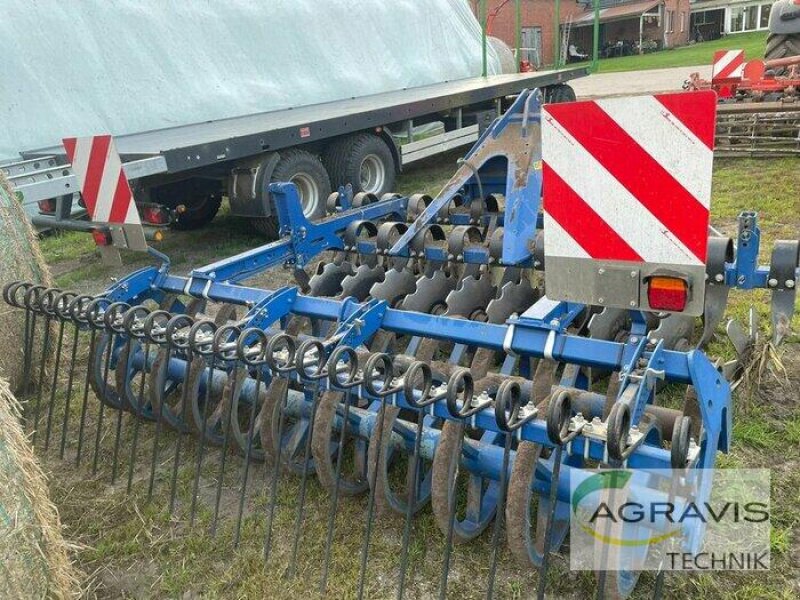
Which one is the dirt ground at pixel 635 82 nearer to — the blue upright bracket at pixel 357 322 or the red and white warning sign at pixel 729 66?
the red and white warning sign at pixel 729 66

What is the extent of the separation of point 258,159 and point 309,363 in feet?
12.8

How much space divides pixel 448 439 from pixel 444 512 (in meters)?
0.24

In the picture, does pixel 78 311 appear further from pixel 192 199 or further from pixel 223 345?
pixel 192 199

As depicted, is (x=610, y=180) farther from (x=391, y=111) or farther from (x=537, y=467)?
(x=391, y=111)

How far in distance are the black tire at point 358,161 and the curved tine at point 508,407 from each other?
4.83 meters

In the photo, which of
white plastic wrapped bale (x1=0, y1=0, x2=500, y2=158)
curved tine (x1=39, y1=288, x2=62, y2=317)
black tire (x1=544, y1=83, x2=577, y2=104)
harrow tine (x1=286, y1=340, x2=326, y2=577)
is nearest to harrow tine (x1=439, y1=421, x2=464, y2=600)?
harrow tine (x1=286, y1=340, x2=326, y2=577)

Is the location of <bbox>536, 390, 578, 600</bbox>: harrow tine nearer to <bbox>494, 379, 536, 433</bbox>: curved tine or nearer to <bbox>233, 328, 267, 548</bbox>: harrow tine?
<bbox>494, 379, 536, 433</bbox>: curved tine

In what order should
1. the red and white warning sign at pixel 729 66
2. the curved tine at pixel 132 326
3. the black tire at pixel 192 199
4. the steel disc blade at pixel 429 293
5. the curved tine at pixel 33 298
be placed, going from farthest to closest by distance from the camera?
the red and white warning sign at pixel 729 66 → the black tire at pixel 192 199 → the steel disc blade at pixel 429 293 → the curved tine at pixel 33 298 → the curved tine at pixel 132 326

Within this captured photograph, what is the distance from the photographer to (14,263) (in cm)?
344

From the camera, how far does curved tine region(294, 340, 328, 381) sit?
2248mm

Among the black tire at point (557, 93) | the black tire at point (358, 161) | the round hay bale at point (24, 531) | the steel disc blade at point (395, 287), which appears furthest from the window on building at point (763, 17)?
the round hay bale at point (24, 531)

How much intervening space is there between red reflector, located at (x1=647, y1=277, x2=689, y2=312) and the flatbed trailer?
3.40 metres

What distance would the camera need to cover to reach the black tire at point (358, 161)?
22.2 feet

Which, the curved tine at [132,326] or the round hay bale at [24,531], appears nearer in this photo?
the round hay bale at [24,531]
